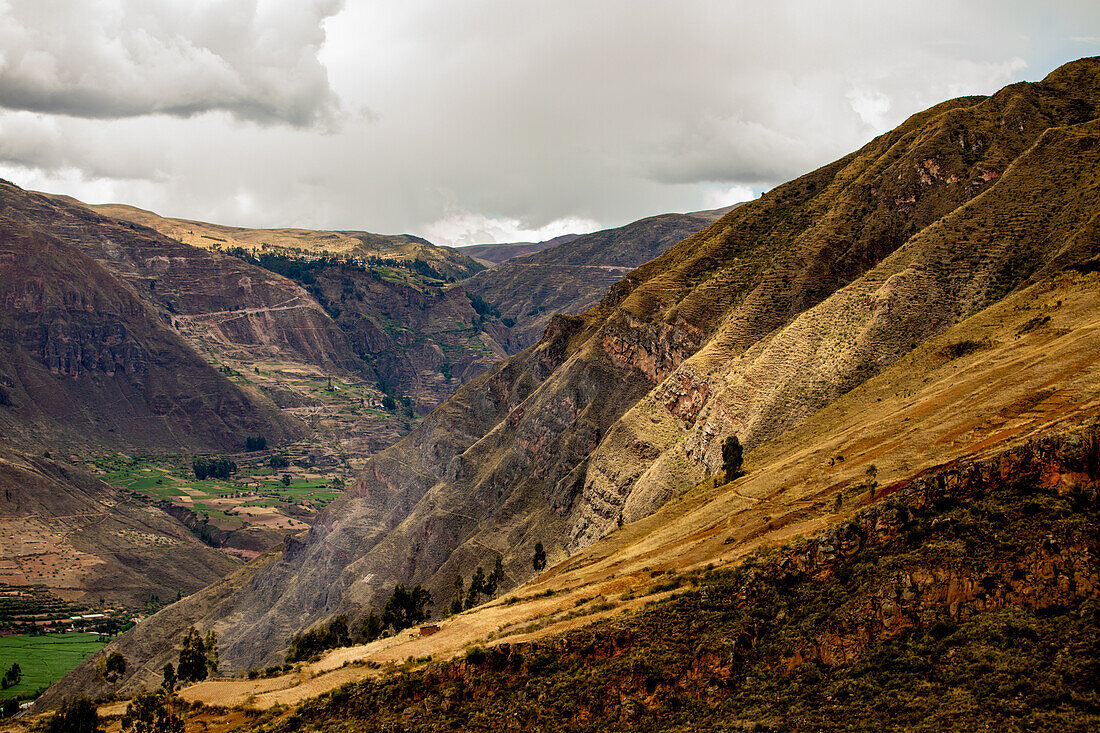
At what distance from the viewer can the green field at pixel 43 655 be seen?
161625mm

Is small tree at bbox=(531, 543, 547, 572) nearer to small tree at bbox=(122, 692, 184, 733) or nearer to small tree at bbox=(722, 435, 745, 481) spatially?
small tree at bbox=(722, 435, 745, 481)

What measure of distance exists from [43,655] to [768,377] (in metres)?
178

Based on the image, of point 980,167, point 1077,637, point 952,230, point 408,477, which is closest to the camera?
point 1077,637

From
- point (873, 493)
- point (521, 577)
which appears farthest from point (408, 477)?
point (873, 493)

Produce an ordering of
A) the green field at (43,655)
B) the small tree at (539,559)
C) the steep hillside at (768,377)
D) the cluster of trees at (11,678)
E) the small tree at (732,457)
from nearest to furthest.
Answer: the steep hillside at (768,377) → the small tree at (732,457) → the small tree at (539,559) → the cluster of trees at (11,678) → the green field at (43,655)

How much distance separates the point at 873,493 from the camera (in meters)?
47.1

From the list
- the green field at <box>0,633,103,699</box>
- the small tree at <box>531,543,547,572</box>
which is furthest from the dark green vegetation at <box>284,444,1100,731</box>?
the green field at <box>0,633,103,699</box>

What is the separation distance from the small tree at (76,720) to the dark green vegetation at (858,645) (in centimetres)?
2601

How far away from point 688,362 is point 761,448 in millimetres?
33736

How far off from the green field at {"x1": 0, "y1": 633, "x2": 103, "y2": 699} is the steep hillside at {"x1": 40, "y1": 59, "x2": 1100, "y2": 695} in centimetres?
3040

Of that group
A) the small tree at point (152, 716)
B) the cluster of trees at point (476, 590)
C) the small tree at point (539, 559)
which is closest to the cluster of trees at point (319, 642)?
the cluster of trees at point (476, 590)

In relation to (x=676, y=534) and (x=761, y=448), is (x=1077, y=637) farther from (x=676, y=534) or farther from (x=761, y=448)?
(x=761, y=448)

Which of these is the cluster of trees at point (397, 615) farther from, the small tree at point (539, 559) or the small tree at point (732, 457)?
the small tree at point (732, 457)

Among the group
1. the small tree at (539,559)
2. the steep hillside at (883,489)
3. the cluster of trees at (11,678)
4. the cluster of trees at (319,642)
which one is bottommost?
the cluster of trees at (11,678)
